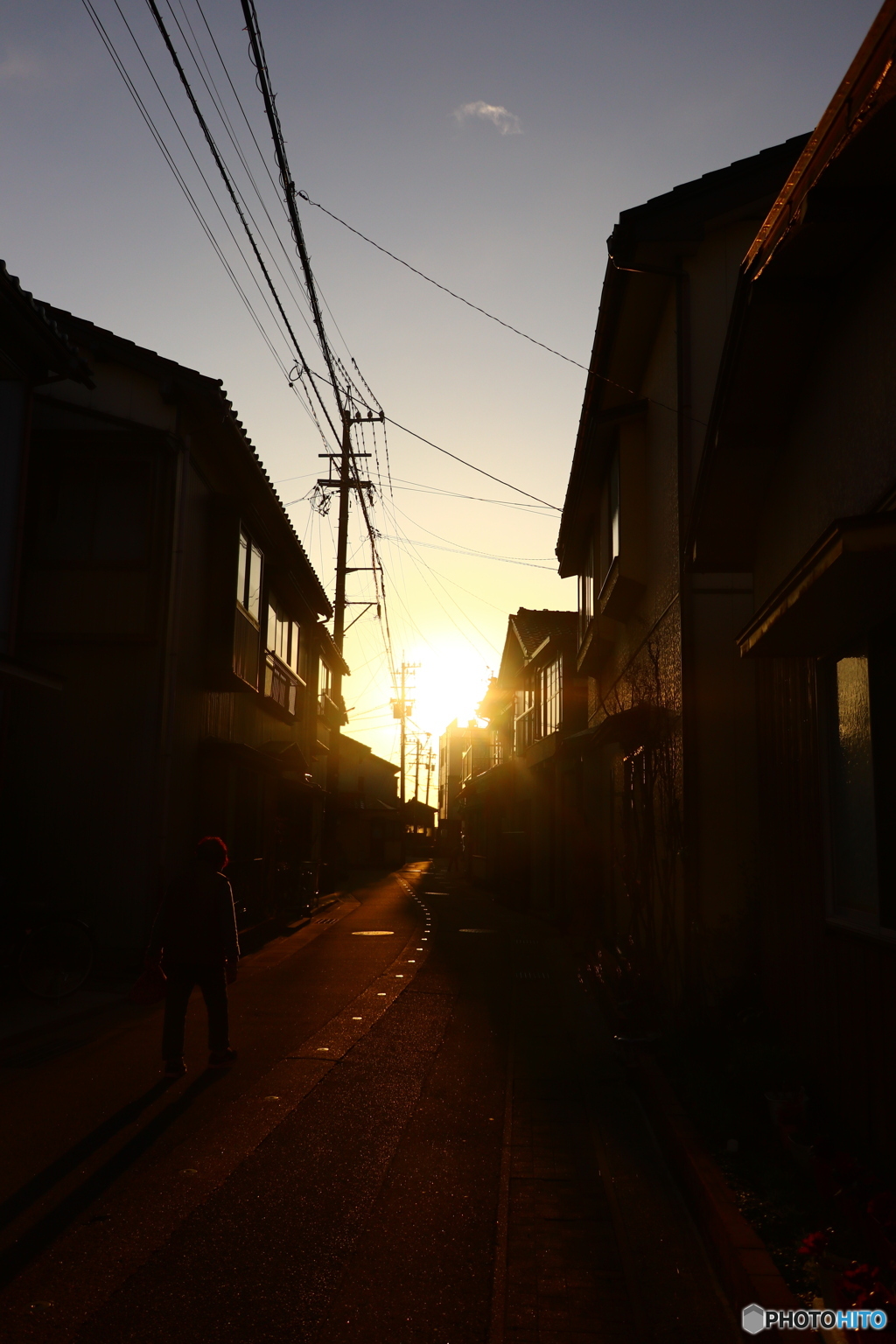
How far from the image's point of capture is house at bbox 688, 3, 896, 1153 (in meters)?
4.80

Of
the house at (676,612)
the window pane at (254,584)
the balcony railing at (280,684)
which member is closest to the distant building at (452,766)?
the balcony railing at (280,684)

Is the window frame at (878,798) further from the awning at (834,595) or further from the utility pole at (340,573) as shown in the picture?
the utility pole at (340,573)

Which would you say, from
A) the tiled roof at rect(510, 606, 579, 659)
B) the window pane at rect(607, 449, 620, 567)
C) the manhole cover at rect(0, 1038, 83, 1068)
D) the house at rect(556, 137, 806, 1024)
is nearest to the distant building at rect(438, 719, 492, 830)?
the tiled roof at rect(510, 606, 579, 659)

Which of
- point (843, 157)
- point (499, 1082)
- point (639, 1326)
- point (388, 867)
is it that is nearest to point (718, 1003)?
point (499, 1082)

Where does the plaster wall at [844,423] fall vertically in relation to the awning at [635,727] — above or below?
above

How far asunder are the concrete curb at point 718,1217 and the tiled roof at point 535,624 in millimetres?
23397

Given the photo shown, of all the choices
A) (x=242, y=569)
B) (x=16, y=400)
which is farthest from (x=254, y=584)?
(x=16, y=400)

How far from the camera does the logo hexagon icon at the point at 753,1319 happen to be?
3.58 m

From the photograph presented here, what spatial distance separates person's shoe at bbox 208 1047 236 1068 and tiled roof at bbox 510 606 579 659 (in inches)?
864

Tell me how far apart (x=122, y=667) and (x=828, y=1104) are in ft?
33.6

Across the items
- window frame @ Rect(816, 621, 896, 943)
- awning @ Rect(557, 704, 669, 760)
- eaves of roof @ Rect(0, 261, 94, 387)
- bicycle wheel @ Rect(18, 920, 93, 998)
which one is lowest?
bicycle wheel @ Rect(18, 920, 93, 998)

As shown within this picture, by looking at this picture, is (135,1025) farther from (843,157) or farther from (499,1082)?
(843,157)

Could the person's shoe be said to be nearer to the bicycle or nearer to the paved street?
the paved street

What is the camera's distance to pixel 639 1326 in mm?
3924
